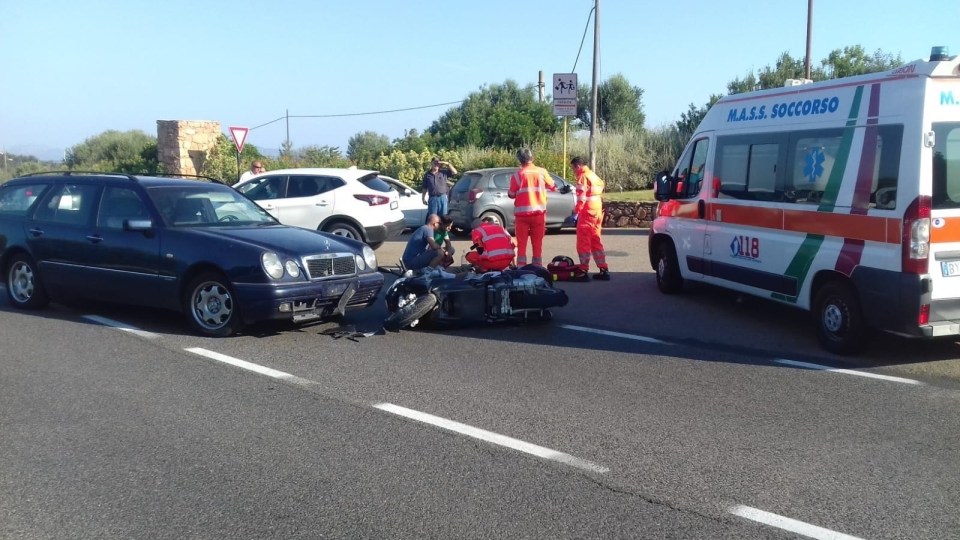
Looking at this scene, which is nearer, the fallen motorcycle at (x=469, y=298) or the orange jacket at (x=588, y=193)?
the fallen motorcycle at (x=469, y=298)

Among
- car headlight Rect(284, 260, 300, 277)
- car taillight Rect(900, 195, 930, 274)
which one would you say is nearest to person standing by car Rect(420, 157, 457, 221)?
car headlight Rect(284, 260, 300, 277)

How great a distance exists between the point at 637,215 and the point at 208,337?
12.8 metres

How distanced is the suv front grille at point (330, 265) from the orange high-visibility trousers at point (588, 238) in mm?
4445

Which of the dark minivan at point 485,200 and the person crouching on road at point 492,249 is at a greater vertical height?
the dark minivan at point 485,200

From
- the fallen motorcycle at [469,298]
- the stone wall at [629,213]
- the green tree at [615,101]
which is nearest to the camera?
the fallen motorcycle at [469,298]

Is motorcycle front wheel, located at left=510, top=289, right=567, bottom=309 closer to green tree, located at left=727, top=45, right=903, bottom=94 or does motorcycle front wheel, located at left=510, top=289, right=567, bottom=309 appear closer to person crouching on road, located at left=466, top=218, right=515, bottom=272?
person crouching on road, located at left=466, top=218, right=515, bottom=272

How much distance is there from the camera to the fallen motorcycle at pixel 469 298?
349 inches

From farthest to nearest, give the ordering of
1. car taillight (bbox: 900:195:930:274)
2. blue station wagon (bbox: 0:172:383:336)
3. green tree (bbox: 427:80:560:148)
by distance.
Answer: green tree (bbox: 427:80:560:148), blue station wagon (bbox: 0:172:383:336), car taillight (bbox: 900:195:930:274)

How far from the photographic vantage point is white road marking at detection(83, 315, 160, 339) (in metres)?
8.74

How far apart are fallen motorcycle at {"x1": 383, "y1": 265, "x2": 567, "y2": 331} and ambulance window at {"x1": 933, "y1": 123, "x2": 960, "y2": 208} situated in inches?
144

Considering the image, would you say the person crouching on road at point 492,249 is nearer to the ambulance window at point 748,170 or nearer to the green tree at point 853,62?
the ambulance window at point 748,170

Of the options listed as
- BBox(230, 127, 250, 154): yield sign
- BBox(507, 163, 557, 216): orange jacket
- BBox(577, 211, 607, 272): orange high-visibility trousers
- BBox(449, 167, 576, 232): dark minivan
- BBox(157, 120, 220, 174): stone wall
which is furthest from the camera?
BBox(157, 120, 220, 174): stone wall

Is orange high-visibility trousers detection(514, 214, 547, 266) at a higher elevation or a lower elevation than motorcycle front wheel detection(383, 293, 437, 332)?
higher

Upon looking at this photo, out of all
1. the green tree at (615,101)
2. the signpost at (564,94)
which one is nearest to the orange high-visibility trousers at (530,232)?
the signpost at (564,94)
